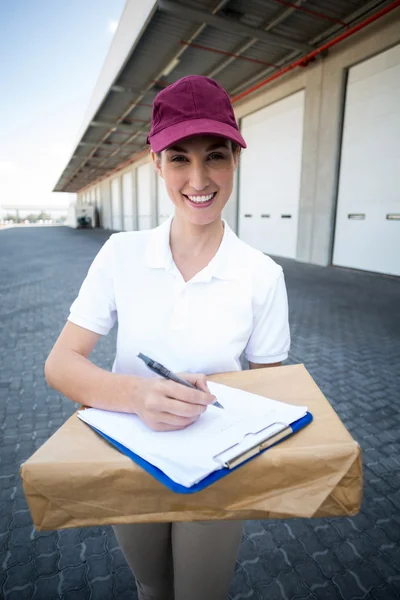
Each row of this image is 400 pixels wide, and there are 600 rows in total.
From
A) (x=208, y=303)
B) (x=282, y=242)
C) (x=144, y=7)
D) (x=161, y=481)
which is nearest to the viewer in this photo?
(x=161, y=481)

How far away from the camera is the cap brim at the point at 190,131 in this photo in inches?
36.3

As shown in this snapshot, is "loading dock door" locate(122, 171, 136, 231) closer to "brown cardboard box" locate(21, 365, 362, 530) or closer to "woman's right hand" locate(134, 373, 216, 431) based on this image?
"woman's right hand" locate(134, 373, 216, 431)

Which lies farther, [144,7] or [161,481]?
[144,7]

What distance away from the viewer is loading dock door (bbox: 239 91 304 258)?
8.77 m

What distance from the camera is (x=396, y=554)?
151 centimetres

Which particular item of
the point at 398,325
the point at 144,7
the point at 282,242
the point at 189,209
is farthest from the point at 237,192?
the point at 189,209

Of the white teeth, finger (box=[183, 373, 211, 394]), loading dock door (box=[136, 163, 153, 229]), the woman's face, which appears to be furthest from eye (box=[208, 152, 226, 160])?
loading dock door (box=[136, 163, 153, 229])

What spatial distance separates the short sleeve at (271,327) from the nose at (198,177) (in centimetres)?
36

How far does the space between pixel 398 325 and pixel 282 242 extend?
5599mm

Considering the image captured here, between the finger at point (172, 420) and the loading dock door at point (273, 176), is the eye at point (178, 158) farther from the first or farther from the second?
the loading dock door at point (273, 176)

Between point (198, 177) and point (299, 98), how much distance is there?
29.2 ft

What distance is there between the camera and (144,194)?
19.2m

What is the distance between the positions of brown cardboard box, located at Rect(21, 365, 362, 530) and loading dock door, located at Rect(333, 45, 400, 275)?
703cm

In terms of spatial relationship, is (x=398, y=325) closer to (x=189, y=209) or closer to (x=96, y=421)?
(x=189, y=209)
